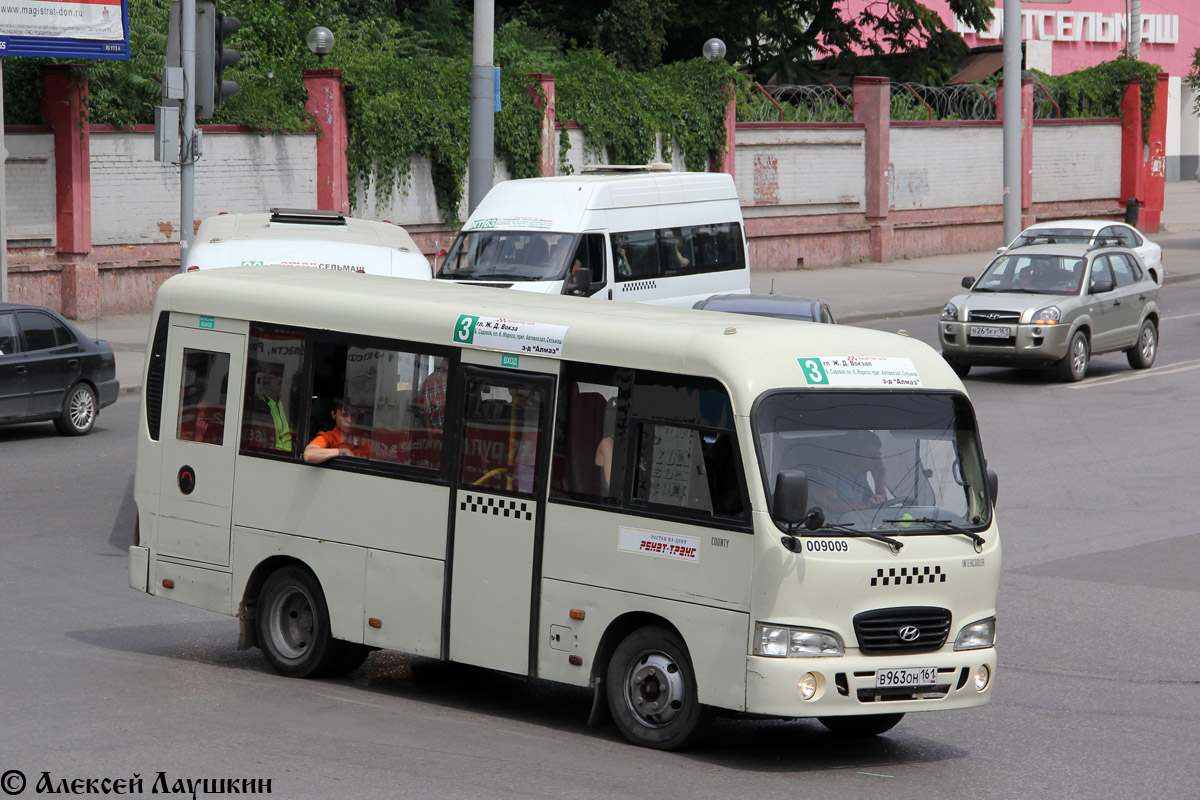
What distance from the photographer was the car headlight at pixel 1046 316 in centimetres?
2242

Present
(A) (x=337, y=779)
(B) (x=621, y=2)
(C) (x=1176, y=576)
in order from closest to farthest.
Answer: (A) (x=337, y=779)
(C) (x=1176, y=576)
(B) (x=621, y=2)

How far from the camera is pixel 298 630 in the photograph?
9.81 m

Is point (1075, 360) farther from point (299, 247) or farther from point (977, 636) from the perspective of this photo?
point (977, 636)

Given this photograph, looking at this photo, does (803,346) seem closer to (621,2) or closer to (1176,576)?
(1176,576)

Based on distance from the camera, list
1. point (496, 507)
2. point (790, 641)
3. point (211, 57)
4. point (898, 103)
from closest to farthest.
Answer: point (790, 641) < point (496, 507) < point (211, 57) < point (898, 103)

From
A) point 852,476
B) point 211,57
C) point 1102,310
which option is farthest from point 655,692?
point 1102,310

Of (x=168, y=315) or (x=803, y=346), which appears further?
(x=168, y=315)

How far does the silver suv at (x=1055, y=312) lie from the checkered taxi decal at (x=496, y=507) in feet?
49.2

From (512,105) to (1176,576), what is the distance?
21949 mm

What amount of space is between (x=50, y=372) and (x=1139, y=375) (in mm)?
15095

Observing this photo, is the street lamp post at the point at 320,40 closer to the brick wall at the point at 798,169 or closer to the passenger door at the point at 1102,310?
the brick wall at the point at 798,169

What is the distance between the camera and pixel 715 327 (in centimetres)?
836

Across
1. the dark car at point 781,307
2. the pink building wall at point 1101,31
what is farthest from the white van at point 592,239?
the pink building wall at point 1101,31

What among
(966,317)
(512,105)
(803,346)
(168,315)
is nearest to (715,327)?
(803,346)
